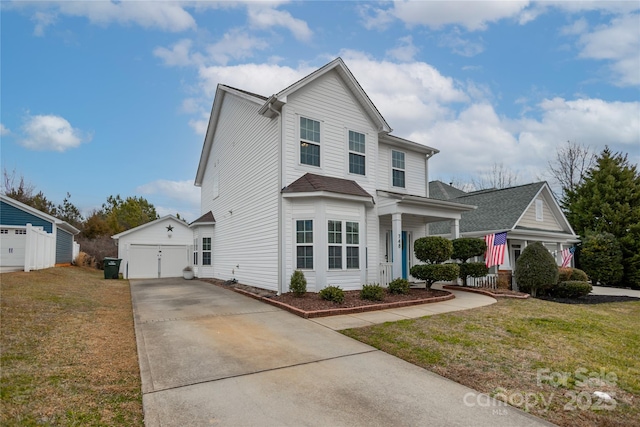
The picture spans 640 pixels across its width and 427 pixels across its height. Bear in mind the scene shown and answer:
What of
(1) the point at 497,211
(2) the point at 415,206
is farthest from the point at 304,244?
(1) the point at 497,211

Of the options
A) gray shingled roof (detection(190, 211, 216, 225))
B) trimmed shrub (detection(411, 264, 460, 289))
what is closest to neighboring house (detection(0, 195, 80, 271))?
gray shingled roof (detection(190, 211, 216, 225))

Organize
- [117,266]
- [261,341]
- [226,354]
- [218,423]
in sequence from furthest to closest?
[117,266] < [261,341] < [226,354] < [218,423]

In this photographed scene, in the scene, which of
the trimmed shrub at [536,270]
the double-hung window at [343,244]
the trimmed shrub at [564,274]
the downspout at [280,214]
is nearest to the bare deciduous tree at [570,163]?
the trimmed shrub at [564,274]

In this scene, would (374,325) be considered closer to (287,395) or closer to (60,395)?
(287,395)

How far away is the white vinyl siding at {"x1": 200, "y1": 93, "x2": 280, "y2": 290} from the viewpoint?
11977 mm

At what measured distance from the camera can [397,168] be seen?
1487cm

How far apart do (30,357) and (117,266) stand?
641 inches

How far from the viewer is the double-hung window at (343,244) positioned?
36.9ft

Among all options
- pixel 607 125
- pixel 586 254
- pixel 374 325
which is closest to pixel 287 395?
pixel 374 325

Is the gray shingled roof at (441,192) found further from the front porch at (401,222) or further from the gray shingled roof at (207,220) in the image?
the gray shingled roof at (207,220)

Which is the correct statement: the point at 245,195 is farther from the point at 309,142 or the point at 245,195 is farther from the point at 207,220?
the point at 207,220

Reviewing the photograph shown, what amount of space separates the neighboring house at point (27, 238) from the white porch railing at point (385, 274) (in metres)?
15.8

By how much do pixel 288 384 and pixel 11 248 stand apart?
728 inches

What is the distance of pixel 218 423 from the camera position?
3402 millimetres
